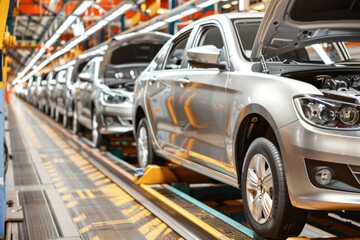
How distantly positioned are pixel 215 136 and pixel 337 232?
1317mm

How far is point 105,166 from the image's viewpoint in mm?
8539

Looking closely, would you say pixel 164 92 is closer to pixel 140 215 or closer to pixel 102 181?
pixel 140 215

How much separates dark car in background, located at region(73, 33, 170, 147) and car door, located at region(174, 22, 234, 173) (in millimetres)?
3689

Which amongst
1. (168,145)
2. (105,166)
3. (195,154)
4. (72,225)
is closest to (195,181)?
(168,145)

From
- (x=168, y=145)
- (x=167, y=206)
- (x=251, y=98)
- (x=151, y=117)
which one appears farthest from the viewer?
(x=151, y=117)

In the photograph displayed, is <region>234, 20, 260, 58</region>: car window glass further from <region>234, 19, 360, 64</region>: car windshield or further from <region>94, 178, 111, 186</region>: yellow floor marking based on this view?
<region>94, 178, 111, 186</region>: yellow floor marking

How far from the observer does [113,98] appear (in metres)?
9.90

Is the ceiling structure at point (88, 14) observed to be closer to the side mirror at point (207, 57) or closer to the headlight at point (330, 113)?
the side mirror at point (207, 57)

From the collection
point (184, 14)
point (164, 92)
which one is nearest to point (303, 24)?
point (164, 92)

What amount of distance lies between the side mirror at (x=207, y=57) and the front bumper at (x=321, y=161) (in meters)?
1.23

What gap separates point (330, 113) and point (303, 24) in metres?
0.91

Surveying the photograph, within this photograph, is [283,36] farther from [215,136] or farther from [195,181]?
[195,181]

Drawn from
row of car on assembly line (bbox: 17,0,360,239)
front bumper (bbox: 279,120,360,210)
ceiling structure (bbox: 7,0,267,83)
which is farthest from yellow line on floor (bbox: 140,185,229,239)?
ceiling structure (bbox: 7,0,267,83)

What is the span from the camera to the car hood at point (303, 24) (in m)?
4.16
